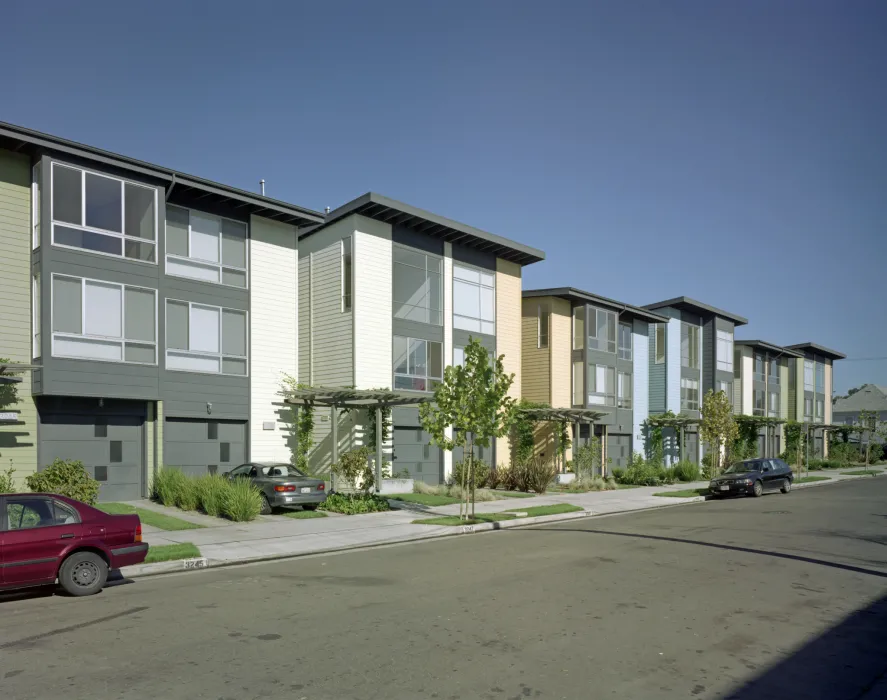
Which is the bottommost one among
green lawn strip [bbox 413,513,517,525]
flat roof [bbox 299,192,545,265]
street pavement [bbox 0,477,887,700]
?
green lawn strip [bbox 413,513,517,525]

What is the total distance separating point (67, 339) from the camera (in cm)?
2062

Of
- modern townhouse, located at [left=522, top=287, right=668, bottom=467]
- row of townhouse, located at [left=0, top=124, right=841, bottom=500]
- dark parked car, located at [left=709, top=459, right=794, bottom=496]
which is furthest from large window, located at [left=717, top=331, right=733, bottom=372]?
dark parked car, located at [left=709, top=459, right=794, bottom=496]

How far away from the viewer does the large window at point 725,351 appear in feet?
172

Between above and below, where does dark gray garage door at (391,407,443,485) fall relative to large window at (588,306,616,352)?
below

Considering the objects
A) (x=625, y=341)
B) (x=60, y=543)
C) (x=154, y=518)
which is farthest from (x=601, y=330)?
(x=60, y=543)

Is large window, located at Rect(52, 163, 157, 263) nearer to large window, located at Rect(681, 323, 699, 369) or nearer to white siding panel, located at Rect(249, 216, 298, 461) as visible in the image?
white siding panel, located at Rect(249, 216, 298, 461)

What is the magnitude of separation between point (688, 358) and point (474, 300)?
22650mm

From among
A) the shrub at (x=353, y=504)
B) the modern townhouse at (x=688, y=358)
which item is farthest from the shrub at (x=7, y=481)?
the modern townhouse at (x=688, y=358)

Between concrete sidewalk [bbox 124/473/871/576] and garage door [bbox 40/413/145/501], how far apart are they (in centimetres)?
109

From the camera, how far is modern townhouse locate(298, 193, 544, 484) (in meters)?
27.5

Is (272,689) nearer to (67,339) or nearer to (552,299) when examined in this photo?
(67,339)

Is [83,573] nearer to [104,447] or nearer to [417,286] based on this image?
[104,447]

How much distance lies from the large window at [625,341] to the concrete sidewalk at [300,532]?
19.1 m

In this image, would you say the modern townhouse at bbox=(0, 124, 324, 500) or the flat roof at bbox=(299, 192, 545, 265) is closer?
the modern townhouse at bbox=(0, 124, 324, 500)
